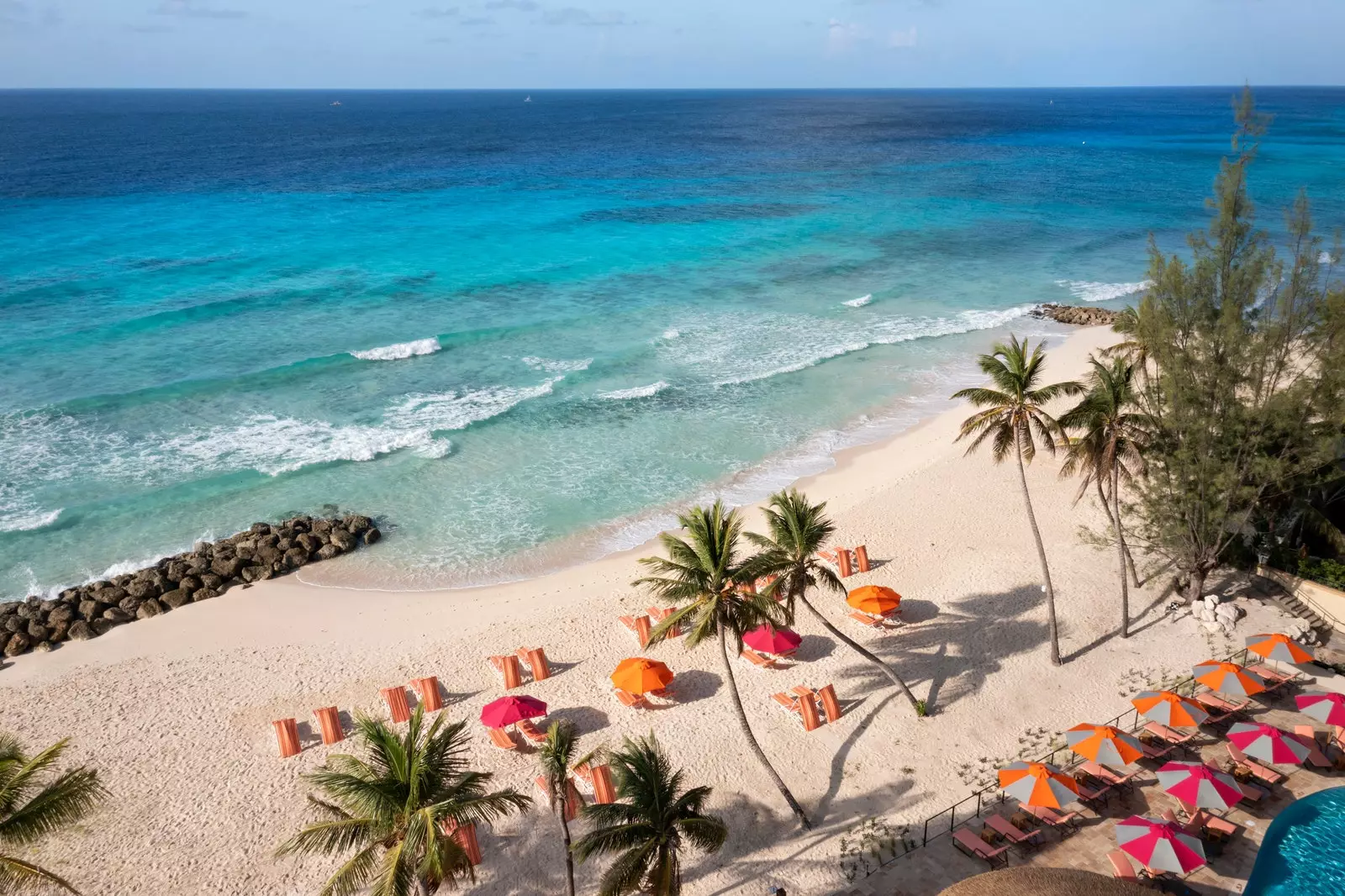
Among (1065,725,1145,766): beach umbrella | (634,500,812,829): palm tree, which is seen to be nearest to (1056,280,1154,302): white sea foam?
(1065,725,1145,766): beach umbrella

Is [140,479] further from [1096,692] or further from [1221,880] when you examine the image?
[1221,880]

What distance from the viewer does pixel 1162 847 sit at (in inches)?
610

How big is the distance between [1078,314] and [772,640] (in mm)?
40564

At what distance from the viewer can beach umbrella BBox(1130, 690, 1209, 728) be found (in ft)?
62.6

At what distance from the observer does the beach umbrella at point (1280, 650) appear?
20.6 metres

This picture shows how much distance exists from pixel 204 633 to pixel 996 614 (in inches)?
902

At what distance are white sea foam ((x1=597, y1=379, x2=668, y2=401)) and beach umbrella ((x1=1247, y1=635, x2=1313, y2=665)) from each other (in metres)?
28.2

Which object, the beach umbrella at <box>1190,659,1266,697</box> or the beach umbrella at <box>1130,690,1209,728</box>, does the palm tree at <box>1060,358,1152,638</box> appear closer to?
the beach umbrella at <box>1190,659,1266,697</box>

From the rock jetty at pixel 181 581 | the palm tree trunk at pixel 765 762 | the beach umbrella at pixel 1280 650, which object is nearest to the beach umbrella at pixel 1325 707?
the beach umbrella at pixel 1280 650

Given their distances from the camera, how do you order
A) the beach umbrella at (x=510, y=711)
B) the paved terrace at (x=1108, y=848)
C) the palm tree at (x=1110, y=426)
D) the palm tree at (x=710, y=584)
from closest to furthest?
the paved terrace at (x=1108, y=848), the palm tree at (x=710, y=584), the beach umbrella at (x=510, y=711), the palm tree at (x=1110, y=426)

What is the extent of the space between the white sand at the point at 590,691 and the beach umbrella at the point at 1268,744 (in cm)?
307

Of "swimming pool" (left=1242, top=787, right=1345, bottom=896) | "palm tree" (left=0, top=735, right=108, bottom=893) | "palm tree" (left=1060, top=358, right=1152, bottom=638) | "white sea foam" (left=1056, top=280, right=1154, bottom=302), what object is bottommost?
"swimming pool" (left=1242, top=787, right=1345, bottom=896)

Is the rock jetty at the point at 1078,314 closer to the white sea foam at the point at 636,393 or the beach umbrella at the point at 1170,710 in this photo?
the white sea foam at the point at 636,393

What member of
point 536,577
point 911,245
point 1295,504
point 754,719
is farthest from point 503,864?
point 911,245
